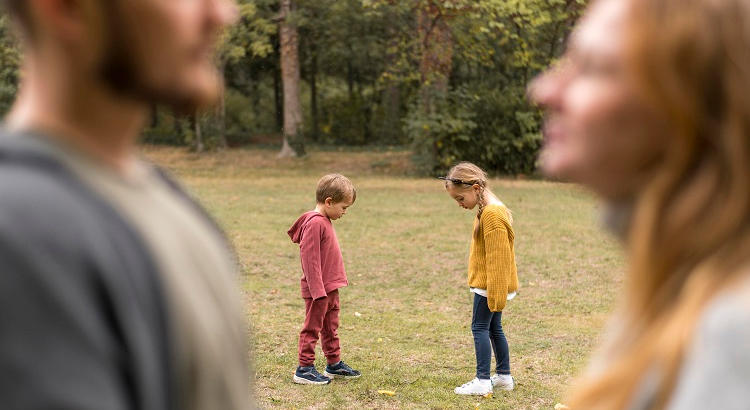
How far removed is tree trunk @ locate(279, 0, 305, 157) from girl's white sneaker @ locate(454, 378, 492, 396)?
74.4ft

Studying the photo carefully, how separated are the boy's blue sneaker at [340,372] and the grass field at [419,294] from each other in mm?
105

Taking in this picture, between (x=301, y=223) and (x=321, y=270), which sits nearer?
(x=321, y=270)

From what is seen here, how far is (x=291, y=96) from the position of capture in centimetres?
2908

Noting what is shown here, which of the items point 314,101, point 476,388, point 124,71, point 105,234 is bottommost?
point 476,388

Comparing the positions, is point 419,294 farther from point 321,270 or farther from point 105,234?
point 105,234

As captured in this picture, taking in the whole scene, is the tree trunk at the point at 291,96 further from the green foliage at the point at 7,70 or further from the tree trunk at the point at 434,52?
the green foliage at the point at 7,70

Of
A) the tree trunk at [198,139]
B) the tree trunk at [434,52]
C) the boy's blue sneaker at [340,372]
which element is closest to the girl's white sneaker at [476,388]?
the boy's blue sneaker at [340,372]

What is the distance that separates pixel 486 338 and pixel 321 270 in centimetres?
126

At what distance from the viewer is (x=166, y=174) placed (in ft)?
5.15

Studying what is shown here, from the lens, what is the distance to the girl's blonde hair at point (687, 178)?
1.23m

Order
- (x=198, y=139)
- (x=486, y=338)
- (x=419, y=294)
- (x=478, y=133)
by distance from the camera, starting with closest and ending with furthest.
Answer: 1. (x=486, y=338)
2. (x=419, y=294)
3. (x=478, y=133)
4. (x=198, y=139)

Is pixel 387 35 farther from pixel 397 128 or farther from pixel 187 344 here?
pixel 187 344

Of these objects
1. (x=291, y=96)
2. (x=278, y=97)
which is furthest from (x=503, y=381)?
(x=278, y=97)

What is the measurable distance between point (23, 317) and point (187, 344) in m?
0.24
